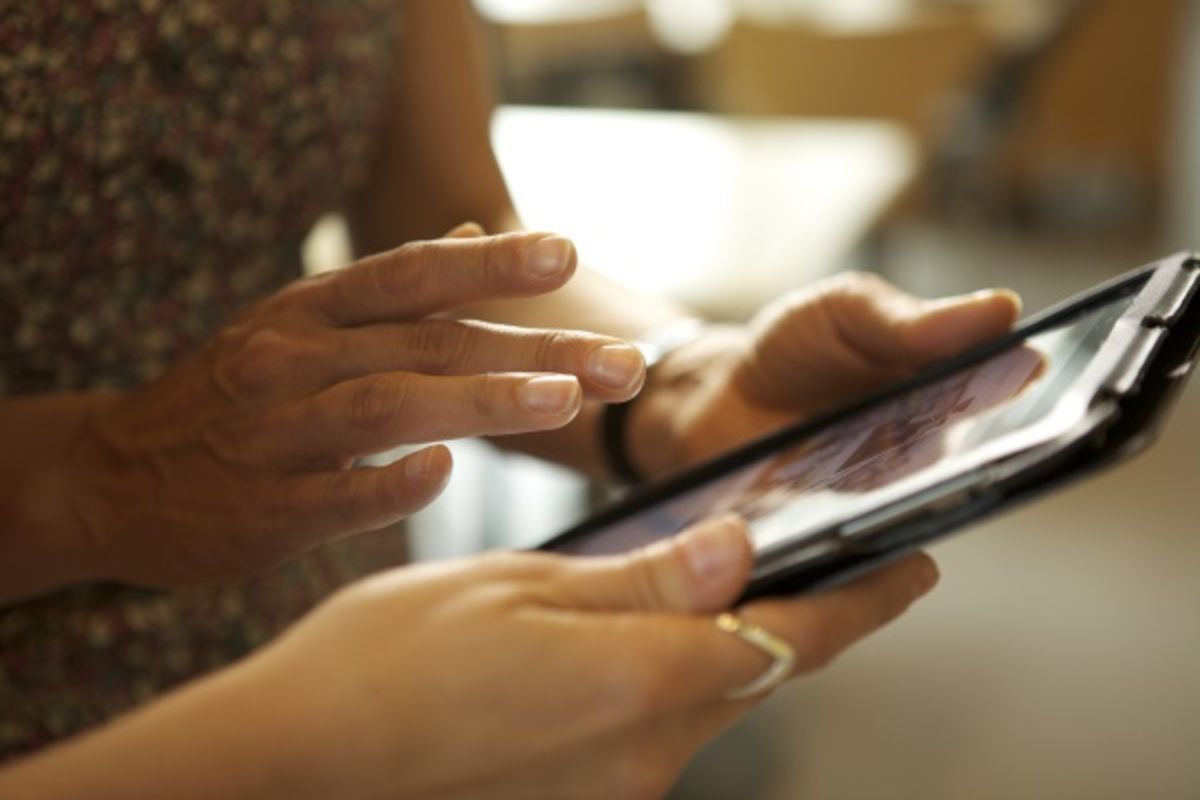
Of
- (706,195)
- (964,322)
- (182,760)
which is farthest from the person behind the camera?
(706,195)

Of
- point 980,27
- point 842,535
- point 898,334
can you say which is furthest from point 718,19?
point 842,535

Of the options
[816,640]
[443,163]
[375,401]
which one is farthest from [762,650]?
[443,163]

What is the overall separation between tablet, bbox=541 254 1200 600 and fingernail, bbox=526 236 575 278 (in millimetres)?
96

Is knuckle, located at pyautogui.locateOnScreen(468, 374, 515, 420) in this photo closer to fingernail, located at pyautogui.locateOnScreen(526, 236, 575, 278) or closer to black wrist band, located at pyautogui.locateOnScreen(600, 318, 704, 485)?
fingernail, located at pyautogui.locateOnScreen(526, 236, 575, 278)

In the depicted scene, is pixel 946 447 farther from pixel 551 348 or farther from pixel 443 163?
pixel 443 163

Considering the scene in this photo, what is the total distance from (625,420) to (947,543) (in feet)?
2.59

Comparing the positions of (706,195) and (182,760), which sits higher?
(706,195)

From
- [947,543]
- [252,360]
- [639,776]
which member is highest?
[252,360]

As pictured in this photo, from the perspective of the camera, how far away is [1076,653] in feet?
5.43

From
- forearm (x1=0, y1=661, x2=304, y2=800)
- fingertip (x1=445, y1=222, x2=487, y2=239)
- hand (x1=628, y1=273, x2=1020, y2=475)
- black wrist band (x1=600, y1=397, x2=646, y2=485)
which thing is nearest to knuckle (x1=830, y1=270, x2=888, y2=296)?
hand (x1=628, y1=273, x2=1020, y2=475)

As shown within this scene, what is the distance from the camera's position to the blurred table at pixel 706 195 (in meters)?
1.27

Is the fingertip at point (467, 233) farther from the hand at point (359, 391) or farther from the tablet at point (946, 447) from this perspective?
the tablet at point (946, 447)

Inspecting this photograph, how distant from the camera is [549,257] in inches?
15.0

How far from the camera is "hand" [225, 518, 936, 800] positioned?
1.13 feet
